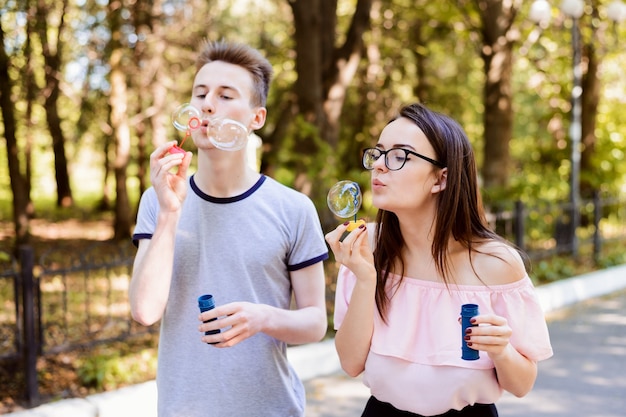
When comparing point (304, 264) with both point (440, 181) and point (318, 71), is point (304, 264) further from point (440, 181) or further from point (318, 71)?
point (318, 71)

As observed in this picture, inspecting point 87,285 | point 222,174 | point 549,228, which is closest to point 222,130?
point 222,174

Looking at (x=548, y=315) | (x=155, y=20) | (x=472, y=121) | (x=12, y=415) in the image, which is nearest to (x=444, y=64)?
(x=472, y=121)

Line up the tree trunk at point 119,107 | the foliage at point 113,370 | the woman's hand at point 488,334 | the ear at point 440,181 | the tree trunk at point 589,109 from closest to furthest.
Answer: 1. the woman's hand at point 488,334
2. the ear at point 440,181
3. the foliage at point 113,370
4. the tree trunk at point 119,107
5. the tree trunk at point 589,109

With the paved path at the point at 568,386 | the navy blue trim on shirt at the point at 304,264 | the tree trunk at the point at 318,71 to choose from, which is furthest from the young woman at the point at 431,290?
the tree trunk at the point at 318,71

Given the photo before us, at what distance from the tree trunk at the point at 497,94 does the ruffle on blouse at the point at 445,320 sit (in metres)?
11.4

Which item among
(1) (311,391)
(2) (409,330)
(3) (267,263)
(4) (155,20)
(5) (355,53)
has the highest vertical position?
(4) (155,20)

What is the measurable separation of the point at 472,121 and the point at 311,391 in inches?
823

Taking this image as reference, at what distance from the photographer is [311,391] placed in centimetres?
613

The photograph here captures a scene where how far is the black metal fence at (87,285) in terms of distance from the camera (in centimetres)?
559

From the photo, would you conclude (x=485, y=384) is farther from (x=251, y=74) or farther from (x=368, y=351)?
(x=251, y=74)

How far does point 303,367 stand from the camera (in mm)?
6422

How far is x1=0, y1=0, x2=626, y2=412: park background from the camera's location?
10.5m

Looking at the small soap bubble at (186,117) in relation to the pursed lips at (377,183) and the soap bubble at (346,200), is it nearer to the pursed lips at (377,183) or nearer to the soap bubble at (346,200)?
the soap bubble at (346,200)

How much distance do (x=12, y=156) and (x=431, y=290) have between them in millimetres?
10417
